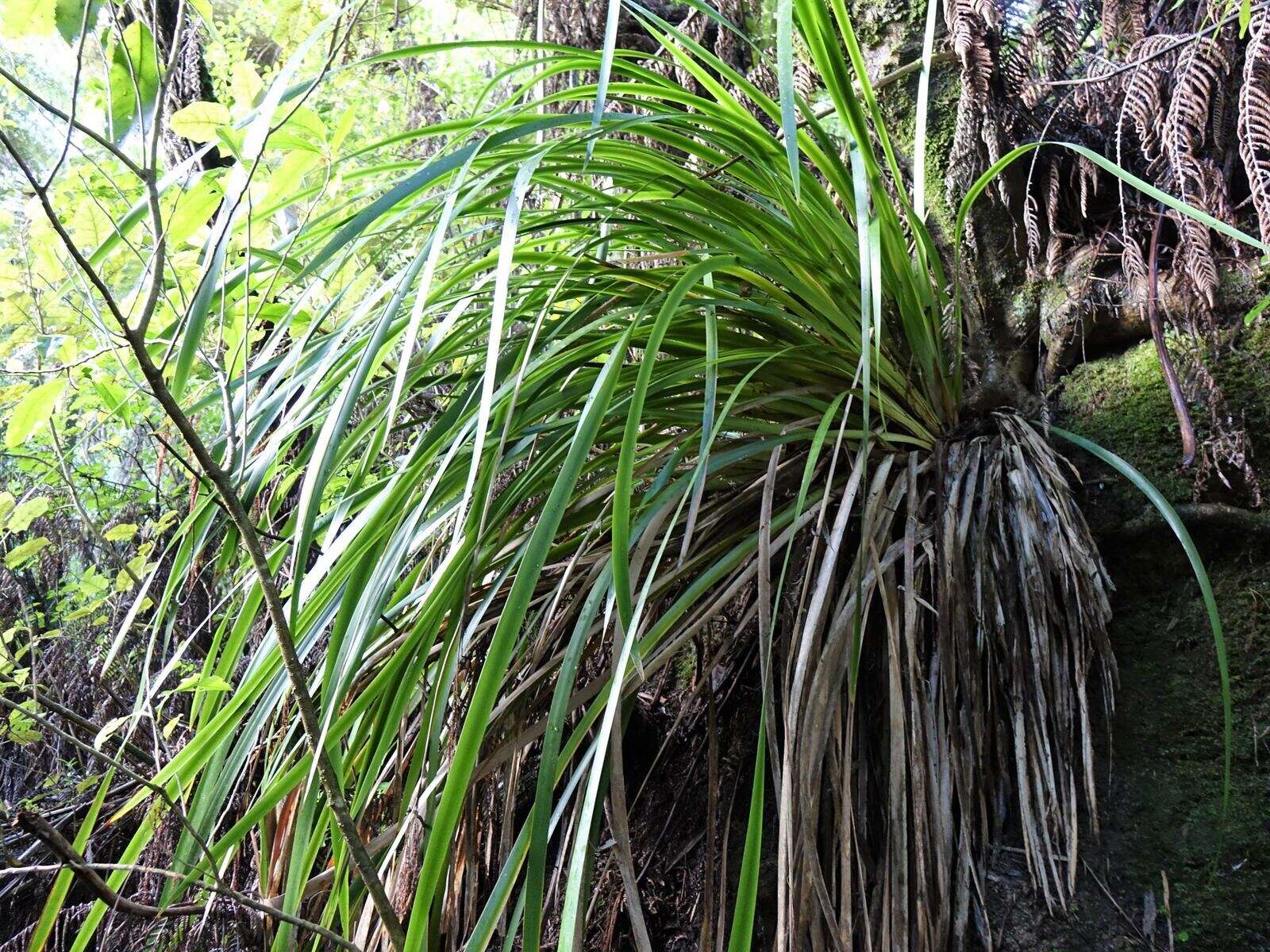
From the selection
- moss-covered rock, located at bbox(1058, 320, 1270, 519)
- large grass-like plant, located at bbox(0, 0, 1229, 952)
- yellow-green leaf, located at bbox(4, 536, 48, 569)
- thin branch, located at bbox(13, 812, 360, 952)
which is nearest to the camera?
thin branch, located at bbox(13, 812, 360, 952)

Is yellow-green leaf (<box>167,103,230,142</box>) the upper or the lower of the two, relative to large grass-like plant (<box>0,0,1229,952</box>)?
upper

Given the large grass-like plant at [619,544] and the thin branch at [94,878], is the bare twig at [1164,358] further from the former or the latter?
the thin branch at [94,878]

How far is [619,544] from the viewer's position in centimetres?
59

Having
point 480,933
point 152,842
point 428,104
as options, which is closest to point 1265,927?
point 480,933

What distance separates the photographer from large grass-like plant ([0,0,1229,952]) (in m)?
0.65

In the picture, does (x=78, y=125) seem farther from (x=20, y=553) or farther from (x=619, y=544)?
(x=20, y=553)

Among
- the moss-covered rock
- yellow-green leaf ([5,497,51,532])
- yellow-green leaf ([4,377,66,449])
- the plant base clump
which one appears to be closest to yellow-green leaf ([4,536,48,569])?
yellow-green leaf ([5,497,51,532])

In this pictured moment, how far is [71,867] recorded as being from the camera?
0.51 m

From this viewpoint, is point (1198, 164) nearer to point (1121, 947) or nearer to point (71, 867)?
point (1121, 947)

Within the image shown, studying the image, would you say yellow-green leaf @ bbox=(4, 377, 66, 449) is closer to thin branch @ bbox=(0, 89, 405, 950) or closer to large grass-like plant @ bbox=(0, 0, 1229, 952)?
large grass-like plant @ bbox=(0, 0, 1229, 952)

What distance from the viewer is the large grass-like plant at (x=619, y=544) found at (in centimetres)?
65

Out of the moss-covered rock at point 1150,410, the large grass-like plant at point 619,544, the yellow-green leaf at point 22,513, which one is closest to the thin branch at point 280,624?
the large grass-like plant at point 619,544

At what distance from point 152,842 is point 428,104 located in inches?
78.7

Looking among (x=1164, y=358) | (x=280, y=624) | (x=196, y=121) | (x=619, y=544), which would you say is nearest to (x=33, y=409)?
(x=196, y=121)
